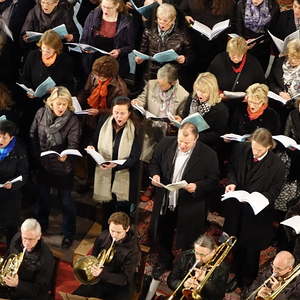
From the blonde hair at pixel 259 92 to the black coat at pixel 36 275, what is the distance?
1.95 meters

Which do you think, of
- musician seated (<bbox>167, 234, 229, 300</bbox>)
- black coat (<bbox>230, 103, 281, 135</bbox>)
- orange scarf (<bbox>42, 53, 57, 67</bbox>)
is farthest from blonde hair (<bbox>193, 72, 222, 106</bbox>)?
orange scarf (<bbox>42, 53, 57, 67</bbox>)

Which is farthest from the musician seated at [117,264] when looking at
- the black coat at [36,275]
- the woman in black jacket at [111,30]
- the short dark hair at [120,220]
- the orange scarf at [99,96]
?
the woman in black jacket at [111,30]

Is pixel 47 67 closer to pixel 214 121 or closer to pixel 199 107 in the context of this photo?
pixel 199 107

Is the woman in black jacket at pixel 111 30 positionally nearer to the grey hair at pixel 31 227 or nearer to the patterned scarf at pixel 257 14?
the patterned scarf at pixel 257 14

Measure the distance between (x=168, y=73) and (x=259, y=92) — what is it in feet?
2.43

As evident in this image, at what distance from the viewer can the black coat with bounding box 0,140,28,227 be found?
6.22m

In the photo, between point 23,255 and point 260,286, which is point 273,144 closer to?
point 260,286

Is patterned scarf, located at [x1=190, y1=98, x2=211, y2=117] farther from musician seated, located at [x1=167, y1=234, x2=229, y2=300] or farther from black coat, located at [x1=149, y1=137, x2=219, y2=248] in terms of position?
musician seated, located at [x1=167, y1=234, x2=229, y2=300]

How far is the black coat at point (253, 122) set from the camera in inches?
248

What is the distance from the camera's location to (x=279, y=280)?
5508 millimetres

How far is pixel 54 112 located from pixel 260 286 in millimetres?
2087

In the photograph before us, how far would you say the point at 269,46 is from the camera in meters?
7.03

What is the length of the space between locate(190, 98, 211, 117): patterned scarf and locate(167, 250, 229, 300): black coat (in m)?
1.16

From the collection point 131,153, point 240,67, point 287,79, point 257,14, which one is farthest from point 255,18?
point 131,153
